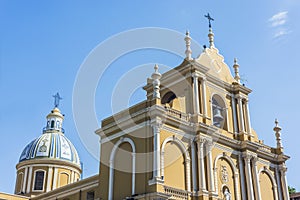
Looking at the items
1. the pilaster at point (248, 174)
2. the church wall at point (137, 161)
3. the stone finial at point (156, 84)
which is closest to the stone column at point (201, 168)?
the church wall at point (137, 161)

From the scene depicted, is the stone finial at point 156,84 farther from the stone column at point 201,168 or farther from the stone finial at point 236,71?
the stone finial at point 236,71

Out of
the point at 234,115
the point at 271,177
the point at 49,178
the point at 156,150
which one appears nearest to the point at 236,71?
the point at 234,115

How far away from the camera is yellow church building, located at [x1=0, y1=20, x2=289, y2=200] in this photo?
840 inches

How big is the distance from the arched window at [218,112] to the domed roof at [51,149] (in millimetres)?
20594

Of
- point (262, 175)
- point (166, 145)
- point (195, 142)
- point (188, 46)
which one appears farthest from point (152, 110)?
point (262, 175)

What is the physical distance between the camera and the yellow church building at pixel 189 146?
2134 centimetres

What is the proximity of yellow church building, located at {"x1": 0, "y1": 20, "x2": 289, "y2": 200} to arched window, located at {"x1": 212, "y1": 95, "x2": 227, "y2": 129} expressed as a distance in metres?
0.07

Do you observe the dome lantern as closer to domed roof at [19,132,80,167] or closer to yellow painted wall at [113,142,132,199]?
domed roof at [19,132,80,167]

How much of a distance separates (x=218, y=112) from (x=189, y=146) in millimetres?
4613

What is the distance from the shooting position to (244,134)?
87.6 ft

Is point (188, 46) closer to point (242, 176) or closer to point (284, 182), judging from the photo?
point (242, 176)

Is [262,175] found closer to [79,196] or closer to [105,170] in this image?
[105,170]

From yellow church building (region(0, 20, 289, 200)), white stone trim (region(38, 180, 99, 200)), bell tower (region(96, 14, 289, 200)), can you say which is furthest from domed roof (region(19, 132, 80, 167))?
bell tower (region(96, 14, 289, 200))

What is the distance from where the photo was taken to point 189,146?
23.1m
